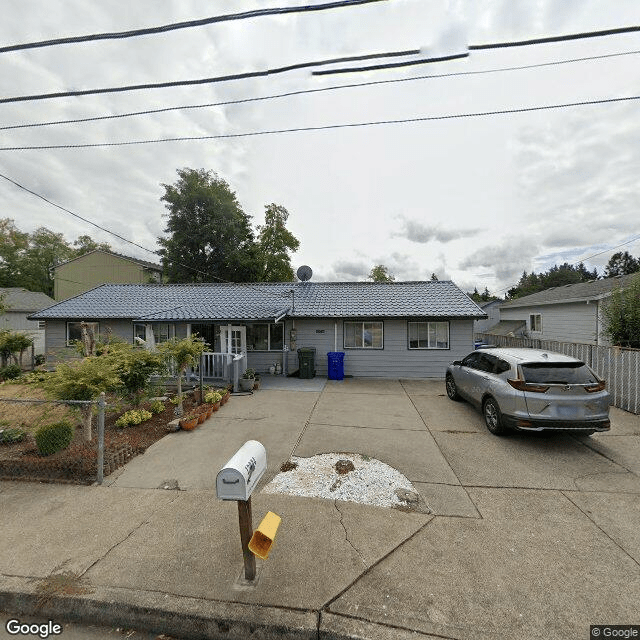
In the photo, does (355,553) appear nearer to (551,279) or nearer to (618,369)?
(618,369)

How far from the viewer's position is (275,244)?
3019 cm

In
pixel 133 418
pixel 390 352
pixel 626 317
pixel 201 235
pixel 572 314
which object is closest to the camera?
pixel 133 418

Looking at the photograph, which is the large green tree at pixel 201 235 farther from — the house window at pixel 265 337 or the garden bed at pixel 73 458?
the garden bed at pixel 73 458

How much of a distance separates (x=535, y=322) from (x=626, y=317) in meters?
11.4

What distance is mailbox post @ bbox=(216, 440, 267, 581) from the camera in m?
2.40

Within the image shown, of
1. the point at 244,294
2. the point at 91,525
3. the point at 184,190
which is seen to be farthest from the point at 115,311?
the point at 184,190

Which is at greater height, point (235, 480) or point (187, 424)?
point (235, 480)

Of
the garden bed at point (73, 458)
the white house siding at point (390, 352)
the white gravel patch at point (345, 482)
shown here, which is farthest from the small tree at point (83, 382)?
the white house siding at point (390, 352)

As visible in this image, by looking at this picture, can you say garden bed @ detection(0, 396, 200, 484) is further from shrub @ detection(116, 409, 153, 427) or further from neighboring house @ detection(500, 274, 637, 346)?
neighboring house @ detection(500, 274, 637, 346)

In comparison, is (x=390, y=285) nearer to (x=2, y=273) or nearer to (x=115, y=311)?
(x=115, y=311)

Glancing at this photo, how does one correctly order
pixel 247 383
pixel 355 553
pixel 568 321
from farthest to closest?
pixel 568 321 → pixel 247 383 → pixel 355 553

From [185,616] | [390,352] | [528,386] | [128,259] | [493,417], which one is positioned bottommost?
[185,616]

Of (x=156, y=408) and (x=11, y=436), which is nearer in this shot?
(x=11, y=436)

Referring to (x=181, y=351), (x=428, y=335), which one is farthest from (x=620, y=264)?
(x=181, y=351)
